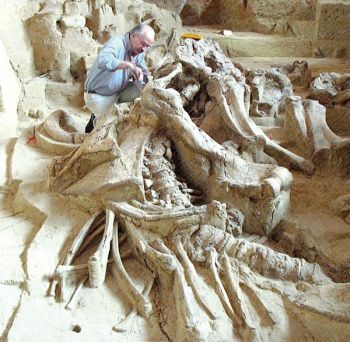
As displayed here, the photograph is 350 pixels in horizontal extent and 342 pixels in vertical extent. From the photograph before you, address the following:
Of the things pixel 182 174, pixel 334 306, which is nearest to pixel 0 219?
pixel 182 174

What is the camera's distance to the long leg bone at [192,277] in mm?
2680

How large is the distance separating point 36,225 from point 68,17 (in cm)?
376

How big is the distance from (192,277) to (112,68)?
8.55ft

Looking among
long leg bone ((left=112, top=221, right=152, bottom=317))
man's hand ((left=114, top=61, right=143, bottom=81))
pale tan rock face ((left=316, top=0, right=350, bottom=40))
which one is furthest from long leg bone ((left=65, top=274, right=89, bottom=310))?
pale tan rock face ((left=316, top=0, right=350, bottom=40))

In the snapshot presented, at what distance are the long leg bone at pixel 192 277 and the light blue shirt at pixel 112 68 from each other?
234 centimetres

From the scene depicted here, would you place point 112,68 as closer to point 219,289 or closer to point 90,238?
point 90,238

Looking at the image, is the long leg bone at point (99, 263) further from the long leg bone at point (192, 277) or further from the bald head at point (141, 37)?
the bald head at point (141, 37)

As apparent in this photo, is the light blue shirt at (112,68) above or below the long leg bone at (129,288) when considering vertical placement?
above

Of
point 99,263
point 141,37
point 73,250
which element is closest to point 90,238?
point 73,250

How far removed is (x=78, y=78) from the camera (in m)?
6.68

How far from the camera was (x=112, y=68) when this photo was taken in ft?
15.6

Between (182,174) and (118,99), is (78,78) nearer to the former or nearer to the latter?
(118,99)

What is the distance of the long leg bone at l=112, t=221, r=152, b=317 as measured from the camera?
2807 mm

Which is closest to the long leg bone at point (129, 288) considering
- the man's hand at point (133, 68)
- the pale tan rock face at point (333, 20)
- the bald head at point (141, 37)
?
the man's hand at point (133, 68)
